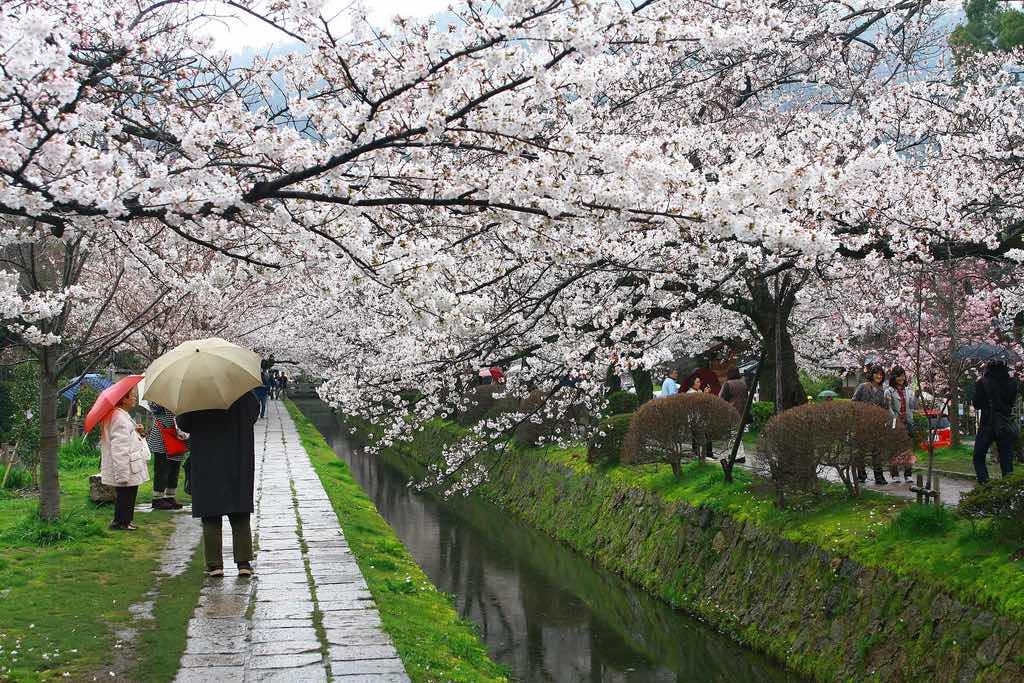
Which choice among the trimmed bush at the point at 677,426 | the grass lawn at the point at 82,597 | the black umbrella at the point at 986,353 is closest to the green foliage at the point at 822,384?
the black umbrella at the point at 986,353

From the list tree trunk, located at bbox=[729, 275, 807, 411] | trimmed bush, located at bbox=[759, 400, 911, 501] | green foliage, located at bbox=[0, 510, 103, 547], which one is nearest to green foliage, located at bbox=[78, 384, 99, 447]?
green foliage, located at bbox=[0, 510, 103, 547]

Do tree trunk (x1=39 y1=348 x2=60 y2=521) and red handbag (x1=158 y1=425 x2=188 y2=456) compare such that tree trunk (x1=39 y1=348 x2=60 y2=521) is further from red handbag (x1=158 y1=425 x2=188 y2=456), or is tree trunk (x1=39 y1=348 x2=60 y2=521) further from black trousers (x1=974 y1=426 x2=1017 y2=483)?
black trousers (x1=974 y1=426 x2=1017 y2=483)

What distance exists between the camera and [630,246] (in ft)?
23.6

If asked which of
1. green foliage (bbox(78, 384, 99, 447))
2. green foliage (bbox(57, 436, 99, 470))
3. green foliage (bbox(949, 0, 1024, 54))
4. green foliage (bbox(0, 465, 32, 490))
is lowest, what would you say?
green foliage (bbox(0, 465, 32, 490))

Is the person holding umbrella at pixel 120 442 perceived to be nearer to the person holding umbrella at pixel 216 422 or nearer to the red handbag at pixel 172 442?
the red handbag at pixel 172 442

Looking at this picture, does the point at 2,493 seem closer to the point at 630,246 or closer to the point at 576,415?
the point at 576,415

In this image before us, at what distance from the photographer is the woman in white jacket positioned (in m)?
10.4

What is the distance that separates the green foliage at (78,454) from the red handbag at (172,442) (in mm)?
5989

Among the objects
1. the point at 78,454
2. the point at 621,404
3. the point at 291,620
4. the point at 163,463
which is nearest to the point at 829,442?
the point at 291,620

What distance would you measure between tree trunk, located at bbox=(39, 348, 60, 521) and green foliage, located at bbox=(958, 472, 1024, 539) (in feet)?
28.4

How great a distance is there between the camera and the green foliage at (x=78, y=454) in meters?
17.5

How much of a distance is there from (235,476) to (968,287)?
1359 cm

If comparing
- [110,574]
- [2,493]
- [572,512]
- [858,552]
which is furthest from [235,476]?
[572,512]

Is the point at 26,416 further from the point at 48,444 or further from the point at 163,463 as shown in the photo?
the point at 48,444
